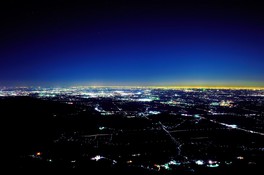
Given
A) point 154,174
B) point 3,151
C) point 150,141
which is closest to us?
point 154,174

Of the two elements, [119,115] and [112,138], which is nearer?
[112,138]

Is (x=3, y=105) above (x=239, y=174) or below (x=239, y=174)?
above

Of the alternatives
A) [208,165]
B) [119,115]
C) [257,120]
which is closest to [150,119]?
[119,115]

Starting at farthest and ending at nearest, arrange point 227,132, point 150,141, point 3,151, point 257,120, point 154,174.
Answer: point 257,120 → point 227,132 → point 150,141 → point 3,151 → point 154,174

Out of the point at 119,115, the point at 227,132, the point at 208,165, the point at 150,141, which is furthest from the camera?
the point at 119,115

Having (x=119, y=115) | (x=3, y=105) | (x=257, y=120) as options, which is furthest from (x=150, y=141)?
(x=3, y=105)

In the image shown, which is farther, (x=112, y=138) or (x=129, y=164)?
(x=112, y=138)

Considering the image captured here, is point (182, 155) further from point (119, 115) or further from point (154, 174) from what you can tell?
point (119, 115)

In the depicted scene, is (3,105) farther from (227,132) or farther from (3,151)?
(227,132)

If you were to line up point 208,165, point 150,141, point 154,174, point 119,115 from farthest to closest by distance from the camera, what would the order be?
point 119,115 < point 150,141 < point 208,165 < point 154,174
